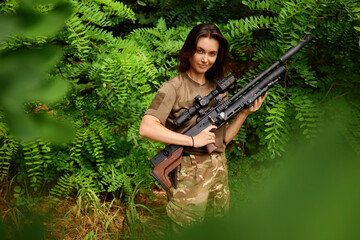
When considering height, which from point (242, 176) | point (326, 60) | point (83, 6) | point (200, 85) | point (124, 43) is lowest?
point (242, 176)

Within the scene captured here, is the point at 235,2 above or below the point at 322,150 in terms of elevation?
above

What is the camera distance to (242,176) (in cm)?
264

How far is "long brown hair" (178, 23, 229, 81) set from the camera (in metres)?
1.60

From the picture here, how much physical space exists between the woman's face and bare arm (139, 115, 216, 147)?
0.37 meters

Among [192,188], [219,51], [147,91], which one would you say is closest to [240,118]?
[219,51]

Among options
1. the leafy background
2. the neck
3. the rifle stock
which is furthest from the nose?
the leafy background

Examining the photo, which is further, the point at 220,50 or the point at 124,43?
the point at 124,43

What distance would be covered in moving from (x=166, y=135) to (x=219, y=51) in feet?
2.13

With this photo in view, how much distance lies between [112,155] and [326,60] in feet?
6.93

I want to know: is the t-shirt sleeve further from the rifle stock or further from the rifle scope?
the rifle stock

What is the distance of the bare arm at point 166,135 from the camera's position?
1495 millimetres

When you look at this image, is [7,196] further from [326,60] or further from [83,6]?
[326,60]

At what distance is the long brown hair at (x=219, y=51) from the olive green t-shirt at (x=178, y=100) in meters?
0.08

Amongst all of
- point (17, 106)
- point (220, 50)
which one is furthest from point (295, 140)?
point (17, 106)
